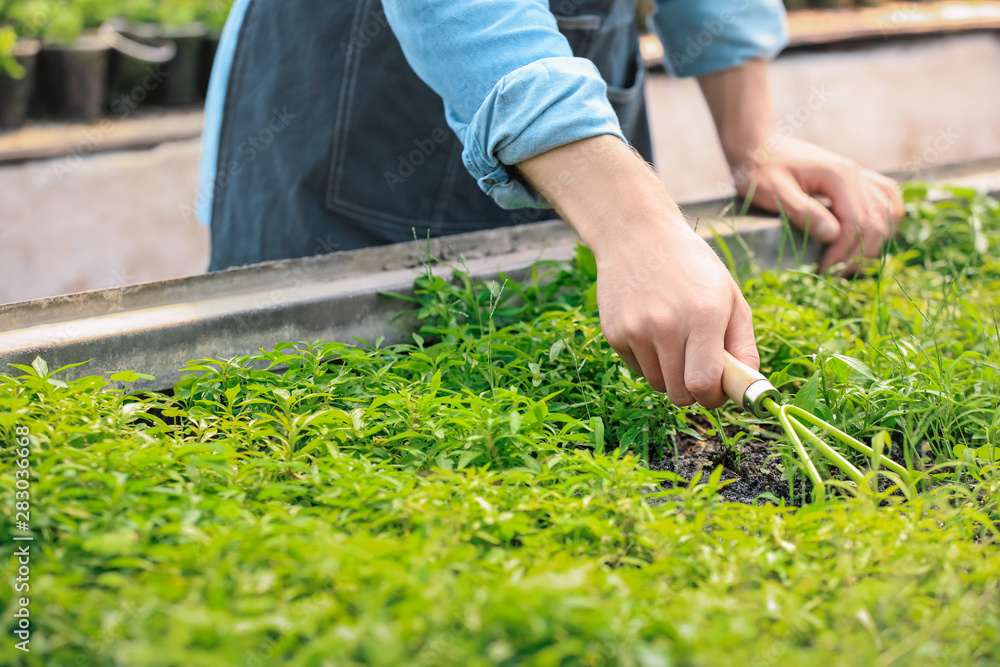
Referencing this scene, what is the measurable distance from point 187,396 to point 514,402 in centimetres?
37

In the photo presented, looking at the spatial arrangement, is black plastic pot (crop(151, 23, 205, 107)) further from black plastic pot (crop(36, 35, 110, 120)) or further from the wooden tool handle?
the wooden tool handle

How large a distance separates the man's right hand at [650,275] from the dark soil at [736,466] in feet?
0.43

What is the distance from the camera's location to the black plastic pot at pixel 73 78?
3750 millimetres

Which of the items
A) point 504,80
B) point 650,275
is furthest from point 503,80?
point 650,275

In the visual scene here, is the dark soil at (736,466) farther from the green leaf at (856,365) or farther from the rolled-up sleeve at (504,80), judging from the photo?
the rolled-up sleeve at (504,80)

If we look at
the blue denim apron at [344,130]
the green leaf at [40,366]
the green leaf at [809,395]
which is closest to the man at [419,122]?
the blue denim apron at [344,130]

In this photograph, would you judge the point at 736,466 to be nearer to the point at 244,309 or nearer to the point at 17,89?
the point at 244,309

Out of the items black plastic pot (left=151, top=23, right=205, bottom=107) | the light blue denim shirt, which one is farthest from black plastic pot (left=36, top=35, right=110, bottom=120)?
the light blue denim shirt

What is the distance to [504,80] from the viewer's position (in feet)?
2.92

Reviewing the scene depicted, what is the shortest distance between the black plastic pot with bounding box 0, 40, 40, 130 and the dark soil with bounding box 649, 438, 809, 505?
3911 millimetres

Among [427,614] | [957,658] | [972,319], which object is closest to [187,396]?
→ [427,614]

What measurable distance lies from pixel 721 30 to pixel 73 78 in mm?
3434

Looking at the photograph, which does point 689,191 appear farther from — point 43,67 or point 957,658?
point 957,658

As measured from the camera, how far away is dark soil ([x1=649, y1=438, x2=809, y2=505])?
919mm
